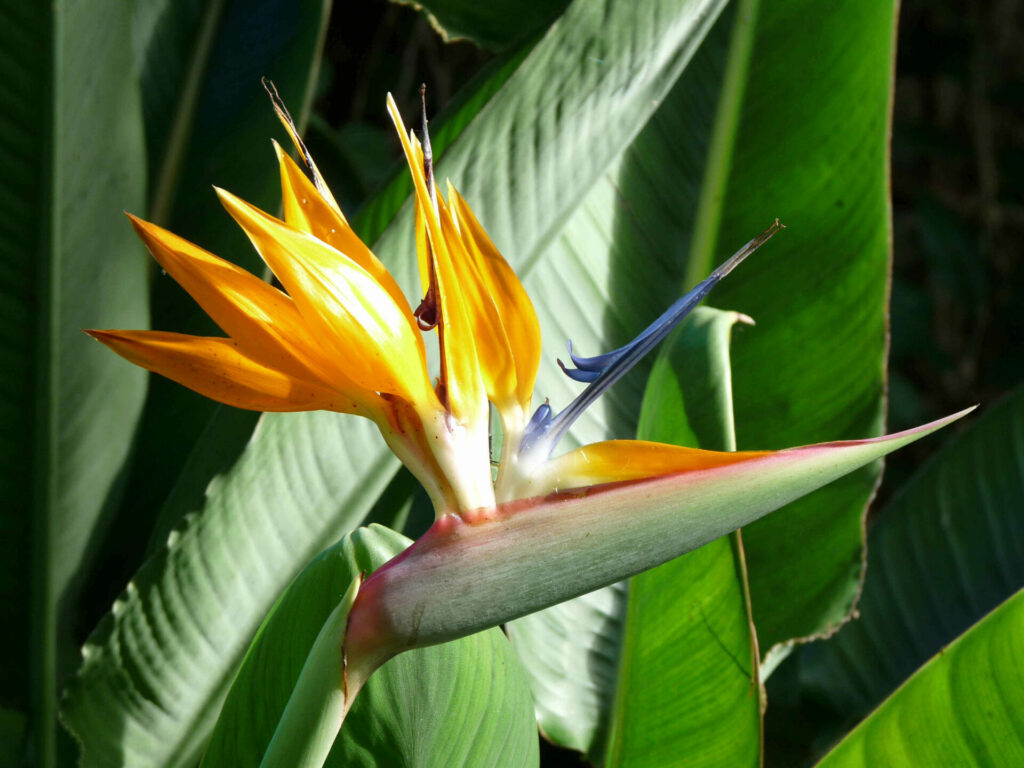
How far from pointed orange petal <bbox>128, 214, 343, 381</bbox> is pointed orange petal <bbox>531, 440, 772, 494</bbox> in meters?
0.09

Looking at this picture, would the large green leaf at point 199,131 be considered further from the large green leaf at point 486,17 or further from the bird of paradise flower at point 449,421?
the bird of paradise flower at point 449,421

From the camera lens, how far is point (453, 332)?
0.35 metres

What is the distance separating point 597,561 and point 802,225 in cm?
54

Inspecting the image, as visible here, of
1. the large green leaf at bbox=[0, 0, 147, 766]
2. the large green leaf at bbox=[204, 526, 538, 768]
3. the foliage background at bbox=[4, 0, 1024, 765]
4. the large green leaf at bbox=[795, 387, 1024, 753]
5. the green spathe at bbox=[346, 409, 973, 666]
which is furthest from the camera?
the foliage background at bbox=[4, 0, 1024, 765]

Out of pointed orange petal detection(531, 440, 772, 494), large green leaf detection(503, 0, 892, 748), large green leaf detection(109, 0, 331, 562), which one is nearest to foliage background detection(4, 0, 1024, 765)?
large green leaf detection(109, 0, 331, 562)

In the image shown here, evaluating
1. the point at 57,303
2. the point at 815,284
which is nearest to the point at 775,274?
the point at 815,284

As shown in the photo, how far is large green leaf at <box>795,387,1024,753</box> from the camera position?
3.07 feet

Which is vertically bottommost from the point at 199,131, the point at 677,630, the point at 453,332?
the point at 677,630

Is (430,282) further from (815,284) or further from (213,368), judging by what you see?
(815,284)

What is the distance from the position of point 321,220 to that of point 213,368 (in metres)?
0.08

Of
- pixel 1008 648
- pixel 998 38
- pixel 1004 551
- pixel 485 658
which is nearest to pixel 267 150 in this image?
pixel 485 658

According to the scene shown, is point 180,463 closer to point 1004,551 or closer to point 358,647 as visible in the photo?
point 358,647

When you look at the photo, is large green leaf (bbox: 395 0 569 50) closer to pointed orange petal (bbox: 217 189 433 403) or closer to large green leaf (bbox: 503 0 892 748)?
large green leaf (bbox: 503 0 892 748)

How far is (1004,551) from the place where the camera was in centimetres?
93
